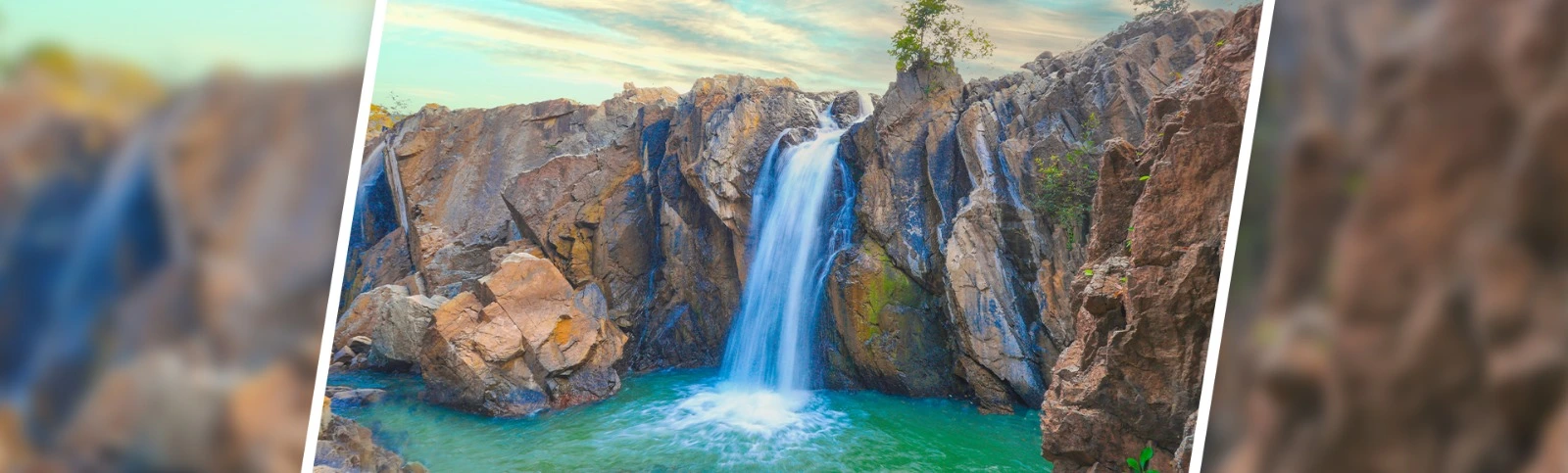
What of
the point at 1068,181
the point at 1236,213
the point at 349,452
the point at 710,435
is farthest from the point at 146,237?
the point at 1068,181

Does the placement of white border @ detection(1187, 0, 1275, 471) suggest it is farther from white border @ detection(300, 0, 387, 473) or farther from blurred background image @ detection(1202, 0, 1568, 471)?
white border @ detection(300, 0, 387, 473)

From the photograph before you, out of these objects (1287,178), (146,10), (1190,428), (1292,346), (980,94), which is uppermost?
(980,94)

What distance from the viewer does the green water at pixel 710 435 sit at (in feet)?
19.9

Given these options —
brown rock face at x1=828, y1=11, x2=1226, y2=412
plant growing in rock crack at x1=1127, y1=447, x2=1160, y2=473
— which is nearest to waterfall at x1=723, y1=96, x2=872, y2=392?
brown rock face at x1=828, y1=11, x2=1226, y2=412

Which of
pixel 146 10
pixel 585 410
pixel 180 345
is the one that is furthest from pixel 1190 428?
pixel 585 410

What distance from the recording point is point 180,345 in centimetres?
102

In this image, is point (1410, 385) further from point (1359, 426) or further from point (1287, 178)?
point (1287, 178)

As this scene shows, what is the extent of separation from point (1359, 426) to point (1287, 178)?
32 cm

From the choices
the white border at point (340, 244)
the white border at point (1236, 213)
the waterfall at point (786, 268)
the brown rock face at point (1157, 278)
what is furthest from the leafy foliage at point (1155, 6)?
the white border at point (340, 244)

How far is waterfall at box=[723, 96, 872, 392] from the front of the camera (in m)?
8.75

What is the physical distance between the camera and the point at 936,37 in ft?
28.7

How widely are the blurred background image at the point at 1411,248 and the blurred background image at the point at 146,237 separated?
1441mm

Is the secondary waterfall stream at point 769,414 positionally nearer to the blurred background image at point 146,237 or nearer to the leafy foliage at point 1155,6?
the leafy foliage at point 1155,6

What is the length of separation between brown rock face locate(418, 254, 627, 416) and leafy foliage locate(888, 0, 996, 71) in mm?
5141
